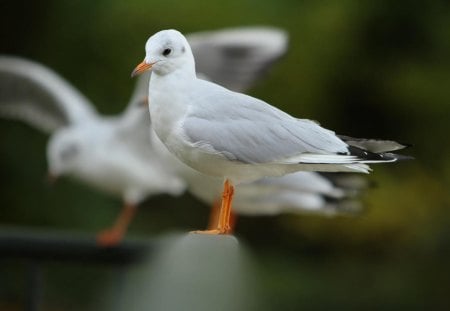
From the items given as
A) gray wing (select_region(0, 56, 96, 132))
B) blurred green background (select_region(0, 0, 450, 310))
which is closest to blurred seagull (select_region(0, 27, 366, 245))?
gray wing (select_region(0, 56, 96, 132))

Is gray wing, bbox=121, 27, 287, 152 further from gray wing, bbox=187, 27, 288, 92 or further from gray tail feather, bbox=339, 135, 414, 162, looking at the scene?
gray tail feather, bbox=339, 135, 414, 162

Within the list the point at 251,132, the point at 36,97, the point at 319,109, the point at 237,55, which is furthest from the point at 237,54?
the point at 319,109

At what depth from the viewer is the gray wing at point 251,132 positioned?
0.37m

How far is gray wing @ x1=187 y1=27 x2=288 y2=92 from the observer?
1.50m

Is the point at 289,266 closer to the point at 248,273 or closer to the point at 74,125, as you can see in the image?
the point at 74,125

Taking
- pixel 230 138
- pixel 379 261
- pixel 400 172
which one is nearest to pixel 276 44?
pixel 230 138

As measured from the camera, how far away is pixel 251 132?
0.41 meters

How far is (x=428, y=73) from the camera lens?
3.44 m

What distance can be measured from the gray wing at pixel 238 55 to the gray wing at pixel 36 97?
0.79 metres

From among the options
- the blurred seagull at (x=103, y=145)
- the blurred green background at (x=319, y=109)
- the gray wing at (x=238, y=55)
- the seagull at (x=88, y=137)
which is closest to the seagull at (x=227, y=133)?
the gray wing at (x=238, y=55)

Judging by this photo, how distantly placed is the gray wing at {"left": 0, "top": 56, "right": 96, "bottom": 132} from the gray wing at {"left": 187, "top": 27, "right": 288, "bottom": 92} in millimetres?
794

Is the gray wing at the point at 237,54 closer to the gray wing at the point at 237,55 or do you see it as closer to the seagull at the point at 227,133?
the gray wing at the point at 237,55

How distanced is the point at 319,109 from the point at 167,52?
122 inches

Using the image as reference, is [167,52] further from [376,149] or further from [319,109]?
[319,109]
